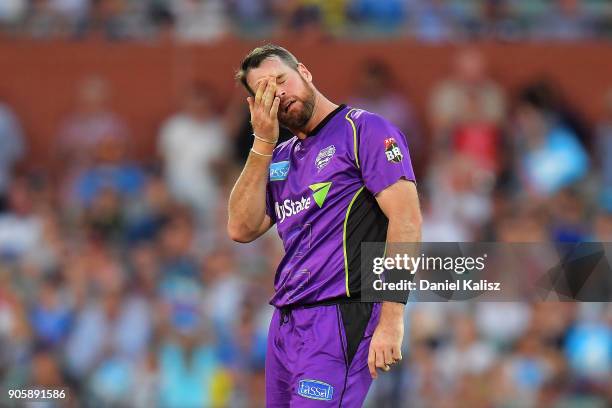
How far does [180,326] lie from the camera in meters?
11.2

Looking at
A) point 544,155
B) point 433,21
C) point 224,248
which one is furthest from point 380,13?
point 224,248

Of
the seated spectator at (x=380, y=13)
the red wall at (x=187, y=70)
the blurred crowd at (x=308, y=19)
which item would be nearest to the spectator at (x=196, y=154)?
the red wall at (x=187, y=70)

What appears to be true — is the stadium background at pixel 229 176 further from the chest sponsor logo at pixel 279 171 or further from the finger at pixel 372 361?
the finger at pixel 372 361

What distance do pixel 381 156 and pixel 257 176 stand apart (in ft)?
2.23

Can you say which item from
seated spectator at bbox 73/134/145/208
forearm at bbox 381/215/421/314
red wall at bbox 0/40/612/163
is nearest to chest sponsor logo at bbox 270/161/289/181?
forearm at bbox 381/215/421/314

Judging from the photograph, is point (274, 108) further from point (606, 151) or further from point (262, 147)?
point (606, 151)

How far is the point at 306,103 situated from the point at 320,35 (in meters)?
7.97

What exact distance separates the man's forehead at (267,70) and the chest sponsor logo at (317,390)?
142cm

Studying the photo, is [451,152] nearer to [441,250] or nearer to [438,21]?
[438,21]

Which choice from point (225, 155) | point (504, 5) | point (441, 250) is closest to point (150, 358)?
point (225, 155)

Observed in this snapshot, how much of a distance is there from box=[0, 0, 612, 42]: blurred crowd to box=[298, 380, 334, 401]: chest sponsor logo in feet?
27.3

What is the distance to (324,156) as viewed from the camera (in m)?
5.75

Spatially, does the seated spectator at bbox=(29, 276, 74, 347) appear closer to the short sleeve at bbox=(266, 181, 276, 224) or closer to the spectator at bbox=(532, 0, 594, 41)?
the spectator at bbox=(532, 0, 594, 41)

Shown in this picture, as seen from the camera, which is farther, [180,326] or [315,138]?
[180,326]
